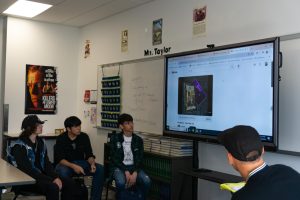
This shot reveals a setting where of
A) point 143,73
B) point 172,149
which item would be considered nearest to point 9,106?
point 143,73

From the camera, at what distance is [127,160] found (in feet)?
14.0

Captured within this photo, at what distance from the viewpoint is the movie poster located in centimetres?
605

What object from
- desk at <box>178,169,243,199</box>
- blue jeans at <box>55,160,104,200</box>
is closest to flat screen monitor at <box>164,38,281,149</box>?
desk at <box>178,169,243,199</box>

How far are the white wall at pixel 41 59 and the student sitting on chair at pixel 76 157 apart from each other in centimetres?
183

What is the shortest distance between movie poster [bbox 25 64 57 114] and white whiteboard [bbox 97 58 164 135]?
1.43 meters

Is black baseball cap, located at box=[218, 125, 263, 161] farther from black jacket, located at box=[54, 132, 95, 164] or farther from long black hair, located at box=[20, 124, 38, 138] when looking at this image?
black jacket, located at box=[54, 132, 95, 164]

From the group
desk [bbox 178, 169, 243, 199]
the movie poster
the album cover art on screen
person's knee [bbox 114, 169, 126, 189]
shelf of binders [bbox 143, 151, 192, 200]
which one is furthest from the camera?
the movie poster

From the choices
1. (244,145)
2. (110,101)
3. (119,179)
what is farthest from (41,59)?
(244,145)

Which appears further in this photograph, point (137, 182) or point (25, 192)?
point (137, 182)

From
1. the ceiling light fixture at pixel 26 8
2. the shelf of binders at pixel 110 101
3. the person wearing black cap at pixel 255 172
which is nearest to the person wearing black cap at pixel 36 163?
the shelf of binders at pixel 110 101

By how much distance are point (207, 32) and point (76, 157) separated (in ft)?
7.11

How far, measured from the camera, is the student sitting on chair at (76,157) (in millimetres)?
4344

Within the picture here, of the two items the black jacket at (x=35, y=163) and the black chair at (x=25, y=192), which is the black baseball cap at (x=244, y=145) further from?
the black chair at (x=25, y=192)

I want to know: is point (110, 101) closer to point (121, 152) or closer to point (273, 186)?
point (121, 152)
